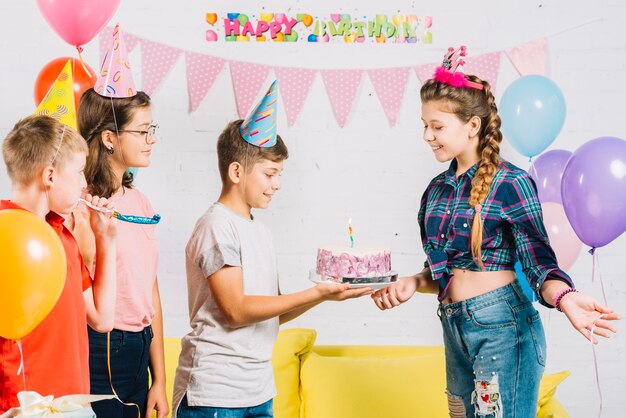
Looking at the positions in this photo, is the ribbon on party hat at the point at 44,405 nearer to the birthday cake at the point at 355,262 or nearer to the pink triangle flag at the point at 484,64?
the birthday cake at the point at 355,262

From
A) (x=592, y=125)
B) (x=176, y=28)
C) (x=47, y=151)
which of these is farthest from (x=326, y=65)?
(x=47, y=151)

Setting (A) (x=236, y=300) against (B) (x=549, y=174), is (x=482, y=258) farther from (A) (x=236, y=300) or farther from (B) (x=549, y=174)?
(B) (x=549, y=174)

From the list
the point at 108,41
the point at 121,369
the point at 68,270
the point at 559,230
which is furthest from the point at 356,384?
the point at 108,41

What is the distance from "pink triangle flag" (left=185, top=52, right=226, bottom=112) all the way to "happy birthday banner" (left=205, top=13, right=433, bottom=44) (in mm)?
92

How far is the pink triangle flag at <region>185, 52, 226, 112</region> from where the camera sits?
3.06m

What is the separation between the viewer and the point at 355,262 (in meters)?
1.90

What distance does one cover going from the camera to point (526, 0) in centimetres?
311

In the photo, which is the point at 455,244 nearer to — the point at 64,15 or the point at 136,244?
the point at 136,244

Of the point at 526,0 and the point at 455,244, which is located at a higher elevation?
the point at 526,0

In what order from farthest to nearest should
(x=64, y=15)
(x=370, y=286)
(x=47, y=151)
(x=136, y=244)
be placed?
(x=64, y=15) → (x=136, y=244) → (x=370, y=286) → (x=47, y=151)

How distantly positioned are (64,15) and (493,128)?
4.28 feet

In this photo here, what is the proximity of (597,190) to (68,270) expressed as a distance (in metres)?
1.42

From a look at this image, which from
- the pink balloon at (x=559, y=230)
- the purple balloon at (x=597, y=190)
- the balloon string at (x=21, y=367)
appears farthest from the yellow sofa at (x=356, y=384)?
the balloon string at (x=21, y=367)

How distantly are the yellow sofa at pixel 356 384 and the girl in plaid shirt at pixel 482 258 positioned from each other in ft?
2.19
